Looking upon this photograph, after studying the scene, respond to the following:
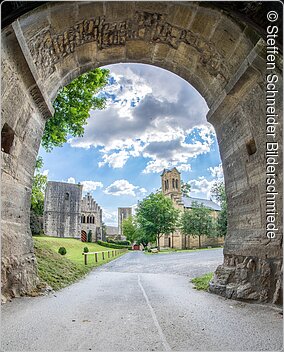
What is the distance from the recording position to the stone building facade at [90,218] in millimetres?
57188

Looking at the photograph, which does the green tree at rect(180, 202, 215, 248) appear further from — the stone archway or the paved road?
the paved road

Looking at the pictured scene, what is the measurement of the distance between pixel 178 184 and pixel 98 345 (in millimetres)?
63445

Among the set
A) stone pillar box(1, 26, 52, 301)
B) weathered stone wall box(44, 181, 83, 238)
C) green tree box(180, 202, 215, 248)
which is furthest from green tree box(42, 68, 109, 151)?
weathered stone wall box(44, 181, 83, 238)

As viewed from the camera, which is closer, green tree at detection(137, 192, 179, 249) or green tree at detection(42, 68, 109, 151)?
green tree at detection(42, 68, 109, 151)

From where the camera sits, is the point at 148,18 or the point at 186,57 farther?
the point at 186,57

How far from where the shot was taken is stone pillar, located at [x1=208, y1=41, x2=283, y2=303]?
436 cm

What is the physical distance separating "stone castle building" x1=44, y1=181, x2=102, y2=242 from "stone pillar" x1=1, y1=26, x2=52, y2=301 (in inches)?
1858

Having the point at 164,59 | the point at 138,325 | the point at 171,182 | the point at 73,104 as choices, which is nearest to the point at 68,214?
the point at 171,182

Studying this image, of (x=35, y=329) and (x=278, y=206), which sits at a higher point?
(x=278, y=206)

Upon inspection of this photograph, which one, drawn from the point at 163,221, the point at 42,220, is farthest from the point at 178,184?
the point at 42,220

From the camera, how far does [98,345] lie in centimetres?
275

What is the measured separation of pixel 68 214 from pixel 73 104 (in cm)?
4472

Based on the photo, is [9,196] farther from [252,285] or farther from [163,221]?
[163,221]

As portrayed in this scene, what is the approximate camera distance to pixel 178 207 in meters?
57.1
